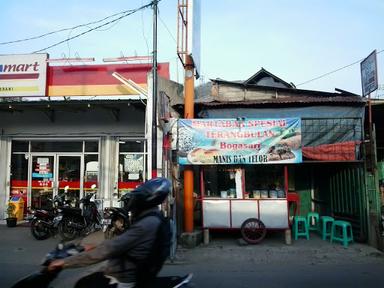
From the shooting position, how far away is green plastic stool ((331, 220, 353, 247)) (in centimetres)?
1047

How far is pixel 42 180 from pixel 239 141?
24.4 feet

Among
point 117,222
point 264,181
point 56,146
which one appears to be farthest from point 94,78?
point 264,181

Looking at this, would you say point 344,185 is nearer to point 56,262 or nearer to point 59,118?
point 59,118

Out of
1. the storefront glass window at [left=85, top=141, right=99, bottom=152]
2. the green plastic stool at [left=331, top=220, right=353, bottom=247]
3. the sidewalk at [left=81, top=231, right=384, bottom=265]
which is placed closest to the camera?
the sidewalk at [left=81, top=231, right=384, bottom=265]

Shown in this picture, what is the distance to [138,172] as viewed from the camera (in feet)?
45.9

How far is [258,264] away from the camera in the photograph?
29.3 ft

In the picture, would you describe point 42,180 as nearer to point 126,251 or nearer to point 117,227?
point 117,227

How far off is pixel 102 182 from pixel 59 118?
2.63m

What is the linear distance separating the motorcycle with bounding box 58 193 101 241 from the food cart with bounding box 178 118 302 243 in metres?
3.35

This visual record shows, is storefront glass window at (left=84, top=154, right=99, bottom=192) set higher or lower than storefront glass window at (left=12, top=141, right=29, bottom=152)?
lower

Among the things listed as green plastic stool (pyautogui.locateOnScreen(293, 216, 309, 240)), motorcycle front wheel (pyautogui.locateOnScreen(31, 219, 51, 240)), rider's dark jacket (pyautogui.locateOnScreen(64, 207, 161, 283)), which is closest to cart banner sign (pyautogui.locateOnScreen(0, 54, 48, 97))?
motorcycle front wheel (pyautogui.locateOnScreen(31, 219, 51, 240))

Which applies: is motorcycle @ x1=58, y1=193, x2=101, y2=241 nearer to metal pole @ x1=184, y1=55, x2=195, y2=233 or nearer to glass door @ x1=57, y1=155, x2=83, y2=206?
glass door @ x1=57, y1=155, x2=83, y2=206

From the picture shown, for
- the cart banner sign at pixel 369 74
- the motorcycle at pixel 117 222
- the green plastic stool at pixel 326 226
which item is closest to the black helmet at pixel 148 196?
the motorcycle at pixel 117 222

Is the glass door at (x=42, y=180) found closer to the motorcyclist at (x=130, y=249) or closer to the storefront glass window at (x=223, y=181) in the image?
the storefront glass window at (x=223, y=181)
